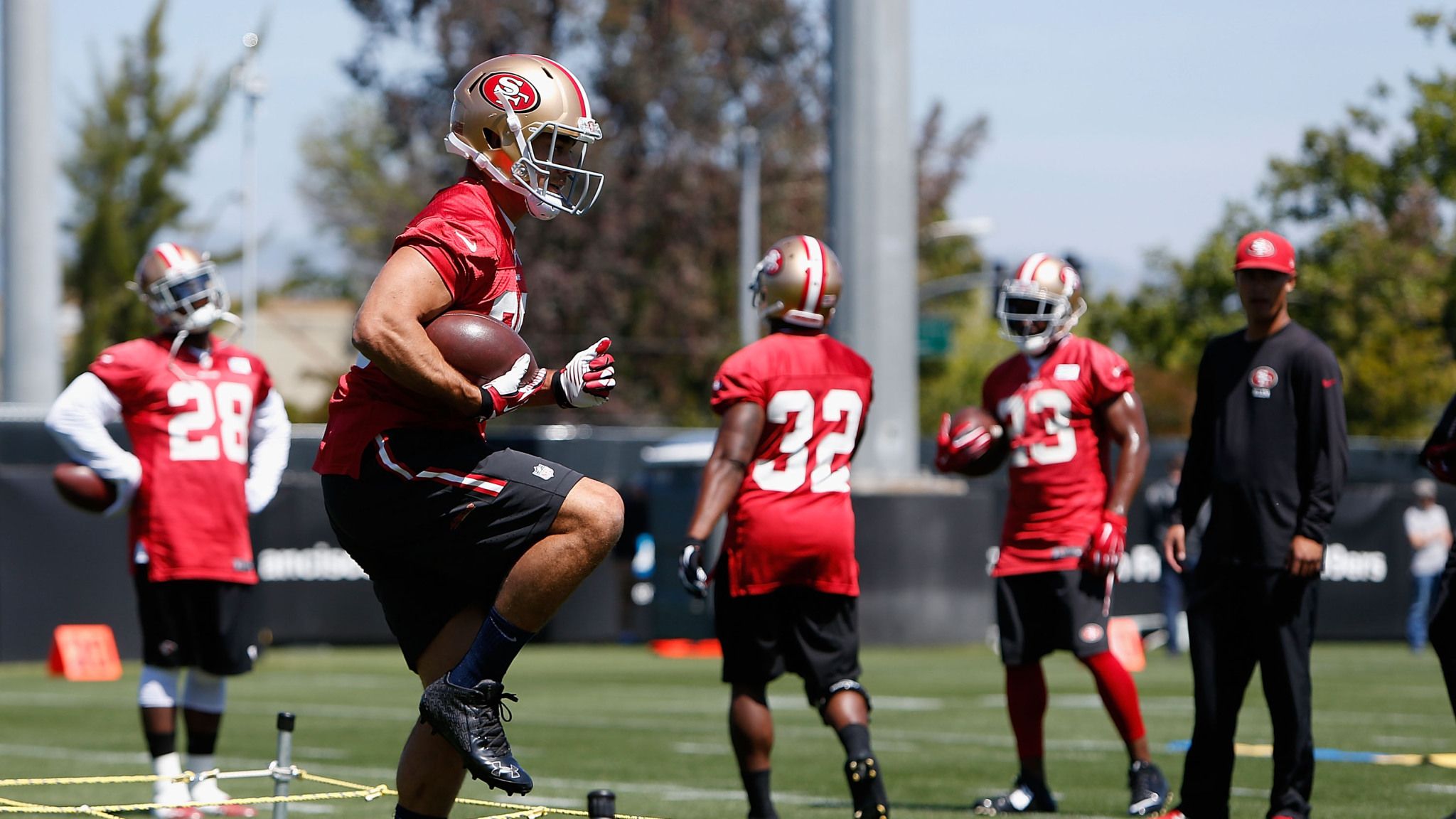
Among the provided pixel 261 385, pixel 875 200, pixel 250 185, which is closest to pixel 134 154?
pixel 250 185

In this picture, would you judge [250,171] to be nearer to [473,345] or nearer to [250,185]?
[250,185]

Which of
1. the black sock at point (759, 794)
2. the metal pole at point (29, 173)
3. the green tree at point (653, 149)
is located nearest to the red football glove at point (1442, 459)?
the black sock at point (759, 794)

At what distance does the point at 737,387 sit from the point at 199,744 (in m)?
2.68

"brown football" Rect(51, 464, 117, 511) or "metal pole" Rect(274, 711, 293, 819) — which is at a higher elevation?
"brown football" Rect(51, 464, 117, 511)

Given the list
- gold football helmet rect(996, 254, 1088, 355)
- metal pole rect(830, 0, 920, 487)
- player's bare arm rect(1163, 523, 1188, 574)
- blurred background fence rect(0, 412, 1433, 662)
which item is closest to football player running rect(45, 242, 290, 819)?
gold football helmet rect(996, 254, 1088, 355)

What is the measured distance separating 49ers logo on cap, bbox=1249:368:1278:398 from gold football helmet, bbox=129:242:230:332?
3.99 metres

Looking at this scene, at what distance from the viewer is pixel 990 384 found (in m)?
8.60

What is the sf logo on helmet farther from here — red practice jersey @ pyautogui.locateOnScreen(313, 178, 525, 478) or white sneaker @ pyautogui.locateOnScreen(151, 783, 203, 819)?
white sneaker @ pyautogui.locateOnScreen(151, 783, 203, 819)

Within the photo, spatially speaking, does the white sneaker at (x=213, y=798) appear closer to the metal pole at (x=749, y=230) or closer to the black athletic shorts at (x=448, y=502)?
the black athletic shorts at (x=448, y=502)

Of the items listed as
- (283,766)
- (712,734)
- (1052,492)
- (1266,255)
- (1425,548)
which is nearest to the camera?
(283,766)

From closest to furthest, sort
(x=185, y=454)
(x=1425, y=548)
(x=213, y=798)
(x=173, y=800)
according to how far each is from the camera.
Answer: (x=173, y=800) → (x=213, y=798) → (x=185, y=454) → (x=1425, y=548)

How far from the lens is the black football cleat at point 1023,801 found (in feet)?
26.1

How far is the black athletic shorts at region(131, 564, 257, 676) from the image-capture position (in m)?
8.23

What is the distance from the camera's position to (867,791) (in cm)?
680
